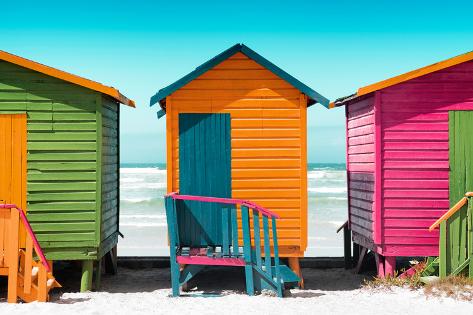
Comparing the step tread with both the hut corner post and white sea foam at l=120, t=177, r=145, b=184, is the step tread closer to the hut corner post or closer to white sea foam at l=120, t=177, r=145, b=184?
the hut corner post

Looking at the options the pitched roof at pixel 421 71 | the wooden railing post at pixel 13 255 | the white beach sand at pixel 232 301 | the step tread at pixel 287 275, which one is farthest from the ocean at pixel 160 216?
the wooden railing post at pixel 13 255

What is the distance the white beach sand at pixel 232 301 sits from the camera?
955 cm

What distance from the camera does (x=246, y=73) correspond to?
11430 mm

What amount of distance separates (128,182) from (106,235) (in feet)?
163

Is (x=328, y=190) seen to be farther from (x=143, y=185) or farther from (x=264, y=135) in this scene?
(x=264, y=135)

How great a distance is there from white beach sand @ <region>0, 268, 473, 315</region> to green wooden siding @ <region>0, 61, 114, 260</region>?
113 cm

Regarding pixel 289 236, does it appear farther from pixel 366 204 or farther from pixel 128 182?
pixel 128 182

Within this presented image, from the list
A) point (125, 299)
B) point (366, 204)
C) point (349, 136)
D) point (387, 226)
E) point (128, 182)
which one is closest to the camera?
point (125, 299)

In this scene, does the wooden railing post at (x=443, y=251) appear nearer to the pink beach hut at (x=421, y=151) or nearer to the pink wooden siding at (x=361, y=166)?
the pink beach hut at (x=421, y=151)

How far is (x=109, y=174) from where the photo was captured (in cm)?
1238

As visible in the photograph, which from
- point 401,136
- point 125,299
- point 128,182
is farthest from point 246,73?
point 128,182

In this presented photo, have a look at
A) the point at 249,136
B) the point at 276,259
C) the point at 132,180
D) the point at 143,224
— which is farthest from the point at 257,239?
the point at 132,180

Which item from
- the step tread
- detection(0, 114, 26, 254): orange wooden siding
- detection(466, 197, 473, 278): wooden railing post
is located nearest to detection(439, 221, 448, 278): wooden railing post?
detection(466, 197, 473, 278): wooden railing post

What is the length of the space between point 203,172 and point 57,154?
2.55m
